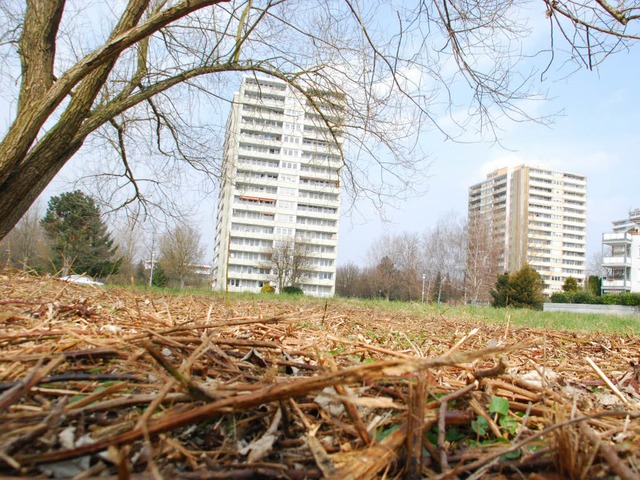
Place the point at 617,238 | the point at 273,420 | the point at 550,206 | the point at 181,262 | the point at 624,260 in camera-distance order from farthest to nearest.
→ the point at 550,206
the point at 617,238
the point at 624,260
the point at 181,262
the point at 273,420

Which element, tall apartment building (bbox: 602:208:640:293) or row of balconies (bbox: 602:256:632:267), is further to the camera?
row of balconies (bbox: 602:256:632:267)

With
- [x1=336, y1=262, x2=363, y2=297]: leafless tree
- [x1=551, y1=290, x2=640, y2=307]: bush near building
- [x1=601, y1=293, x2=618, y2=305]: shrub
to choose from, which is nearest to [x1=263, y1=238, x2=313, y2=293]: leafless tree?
[x1=336, y1=262, x2=363, y2=297]: leafless tree

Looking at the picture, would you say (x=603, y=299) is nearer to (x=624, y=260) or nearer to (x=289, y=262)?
(x=289, y=262)

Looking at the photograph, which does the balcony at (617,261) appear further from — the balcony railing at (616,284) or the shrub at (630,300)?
the shrub at (630,300)

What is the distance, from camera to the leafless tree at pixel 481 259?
35.4m

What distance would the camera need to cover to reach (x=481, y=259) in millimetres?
35375

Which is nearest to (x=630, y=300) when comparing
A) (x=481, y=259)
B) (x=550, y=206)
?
(x=481, y=259)

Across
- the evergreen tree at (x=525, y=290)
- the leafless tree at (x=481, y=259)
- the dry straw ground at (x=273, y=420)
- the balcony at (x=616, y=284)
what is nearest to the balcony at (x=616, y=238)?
the balcony at (x=616, y=284)

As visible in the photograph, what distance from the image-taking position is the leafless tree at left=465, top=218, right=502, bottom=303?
3541 cm

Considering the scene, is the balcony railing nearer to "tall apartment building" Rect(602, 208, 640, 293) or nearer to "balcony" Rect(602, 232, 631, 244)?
"tall apartment building" Rect(602, 208, 640, 293)

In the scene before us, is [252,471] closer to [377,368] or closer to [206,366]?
[377,368]

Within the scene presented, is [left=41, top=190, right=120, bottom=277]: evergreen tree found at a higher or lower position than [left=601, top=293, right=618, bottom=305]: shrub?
higher

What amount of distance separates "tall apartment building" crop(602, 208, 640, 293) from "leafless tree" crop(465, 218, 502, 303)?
24.5m

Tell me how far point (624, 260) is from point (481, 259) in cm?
2979
